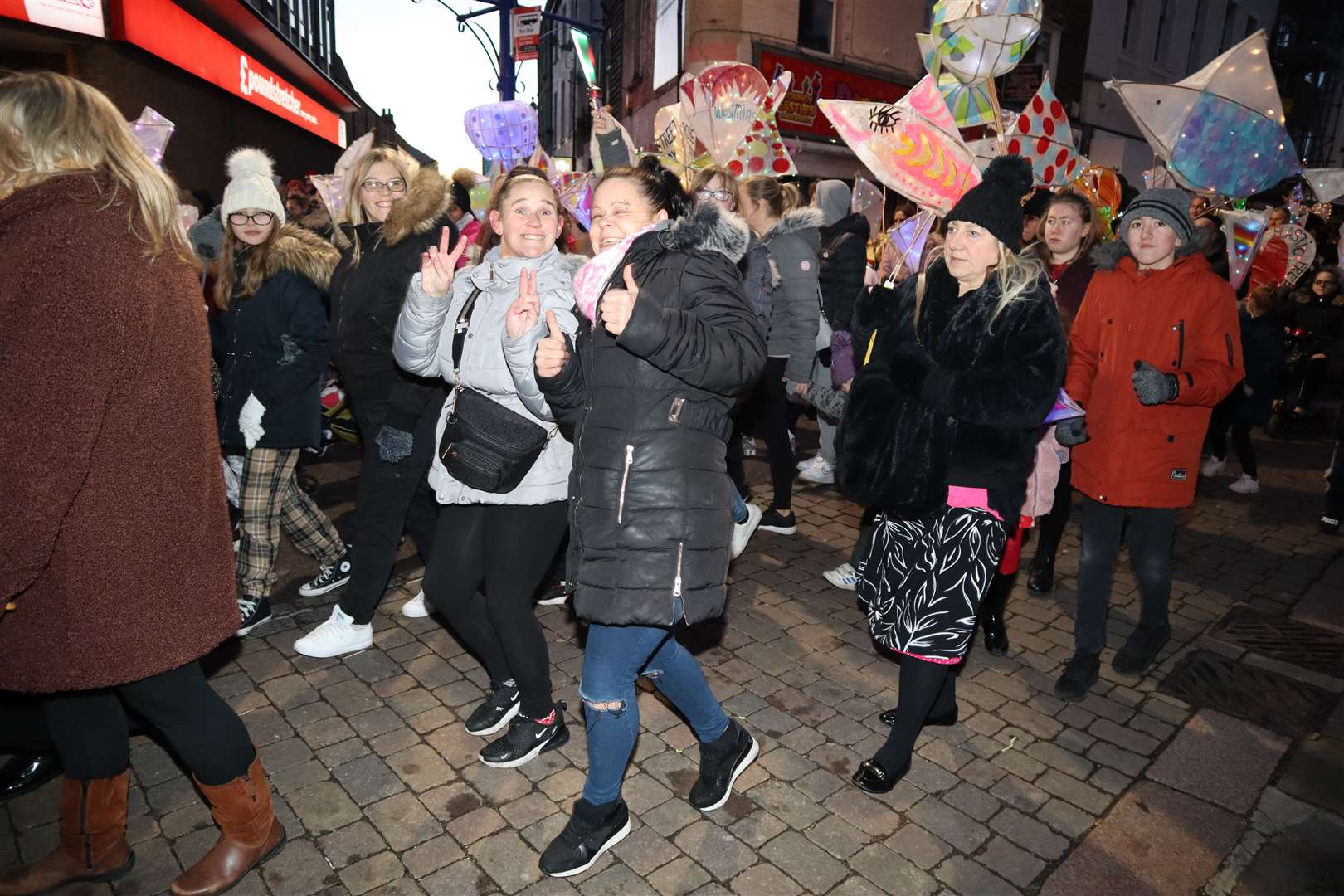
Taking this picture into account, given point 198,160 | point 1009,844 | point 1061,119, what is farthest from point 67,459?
point 198,160

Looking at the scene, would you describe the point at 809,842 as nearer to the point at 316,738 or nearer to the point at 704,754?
the point at 704,754

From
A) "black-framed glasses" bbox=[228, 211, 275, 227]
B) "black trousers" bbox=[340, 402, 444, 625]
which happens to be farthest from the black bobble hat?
"black-framed glasses" bbox=[228, 211, 275, 227]

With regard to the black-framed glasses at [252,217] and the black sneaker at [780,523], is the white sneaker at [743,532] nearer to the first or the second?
the black sneaker at [780,523]

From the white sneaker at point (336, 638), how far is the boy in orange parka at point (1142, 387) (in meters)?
3.37

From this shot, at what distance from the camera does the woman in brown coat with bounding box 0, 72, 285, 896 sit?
1.98m

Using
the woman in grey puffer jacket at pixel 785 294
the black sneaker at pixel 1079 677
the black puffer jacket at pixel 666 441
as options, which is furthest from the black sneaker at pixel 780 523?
the black puffer jacket at pixel 666 441

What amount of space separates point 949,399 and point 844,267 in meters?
3.53

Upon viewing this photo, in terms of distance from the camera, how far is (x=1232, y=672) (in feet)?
14.4

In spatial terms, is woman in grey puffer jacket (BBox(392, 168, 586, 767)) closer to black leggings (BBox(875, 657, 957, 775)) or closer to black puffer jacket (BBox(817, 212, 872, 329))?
black leggings (BBox(875, 657, 957, 775))

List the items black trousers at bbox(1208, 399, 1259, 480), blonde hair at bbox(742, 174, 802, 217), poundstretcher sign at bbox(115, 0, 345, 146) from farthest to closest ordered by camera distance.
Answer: poundstretcher sign at bbox(115, 0, 345, 146) → black trousers at bbox(1208, 399, 1259, 480) → blonde hair at bbox(742, 174, 802, 217)

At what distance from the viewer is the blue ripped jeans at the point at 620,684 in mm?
2635

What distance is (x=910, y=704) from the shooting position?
3.25 meters

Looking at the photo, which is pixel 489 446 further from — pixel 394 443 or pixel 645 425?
pixel 394 443

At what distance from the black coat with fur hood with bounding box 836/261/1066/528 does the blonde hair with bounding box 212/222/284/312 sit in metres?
3.01
